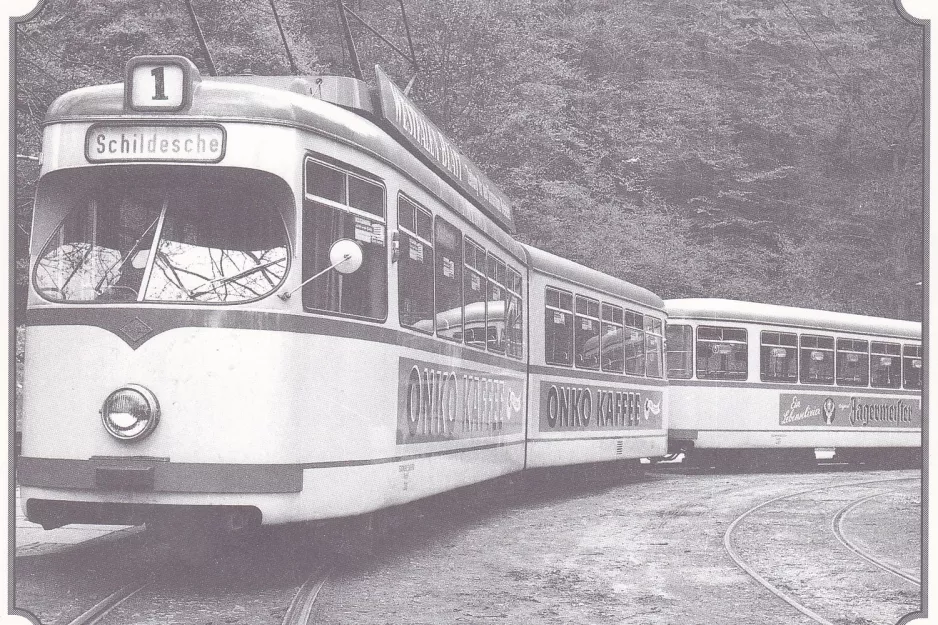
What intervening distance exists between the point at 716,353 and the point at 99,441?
12652mm

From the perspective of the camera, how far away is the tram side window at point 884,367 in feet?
54.5

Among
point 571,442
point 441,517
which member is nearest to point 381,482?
point 441,517

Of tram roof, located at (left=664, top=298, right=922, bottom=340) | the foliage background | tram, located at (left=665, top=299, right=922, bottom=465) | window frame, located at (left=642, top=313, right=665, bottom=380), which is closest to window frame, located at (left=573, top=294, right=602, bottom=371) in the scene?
the foliage background

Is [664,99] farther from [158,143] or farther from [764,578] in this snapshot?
[158,143]

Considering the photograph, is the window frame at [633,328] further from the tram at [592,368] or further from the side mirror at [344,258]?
the side mirror at [344,258]

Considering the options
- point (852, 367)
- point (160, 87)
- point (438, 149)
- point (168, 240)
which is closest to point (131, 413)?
point (168, 240)

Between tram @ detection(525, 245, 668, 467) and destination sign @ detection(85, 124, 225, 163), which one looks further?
tram @ detection(525, 245, 668, 467)

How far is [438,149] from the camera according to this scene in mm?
9602

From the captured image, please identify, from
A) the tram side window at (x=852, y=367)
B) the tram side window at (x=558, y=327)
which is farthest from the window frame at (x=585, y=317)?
the tram side window at (x=852, y=367)

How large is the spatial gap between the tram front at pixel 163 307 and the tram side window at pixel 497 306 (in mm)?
3960

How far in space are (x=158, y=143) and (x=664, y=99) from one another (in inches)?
173

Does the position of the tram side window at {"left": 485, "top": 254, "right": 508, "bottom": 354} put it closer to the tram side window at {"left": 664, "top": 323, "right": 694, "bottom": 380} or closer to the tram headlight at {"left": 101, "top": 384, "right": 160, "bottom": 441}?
the tram headlight at {"left": 101, "top": 384, "right": 160, "bottom": 441}

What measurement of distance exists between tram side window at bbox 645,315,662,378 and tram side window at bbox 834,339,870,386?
9.54ft

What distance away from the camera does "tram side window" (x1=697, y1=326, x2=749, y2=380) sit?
1794 centimetres
